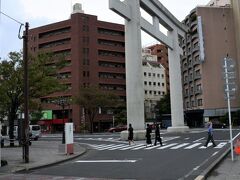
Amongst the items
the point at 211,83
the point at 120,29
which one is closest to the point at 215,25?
the point at 211,83

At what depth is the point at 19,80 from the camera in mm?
30438

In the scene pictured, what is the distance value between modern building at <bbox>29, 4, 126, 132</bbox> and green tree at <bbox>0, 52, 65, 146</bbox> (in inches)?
2160

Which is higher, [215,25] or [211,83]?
[215,25]

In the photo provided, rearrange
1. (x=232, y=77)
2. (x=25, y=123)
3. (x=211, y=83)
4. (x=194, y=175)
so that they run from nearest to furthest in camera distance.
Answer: (x=194, y=175), (x=232, y=77), (x=25, y=123), (x=211, y=83)

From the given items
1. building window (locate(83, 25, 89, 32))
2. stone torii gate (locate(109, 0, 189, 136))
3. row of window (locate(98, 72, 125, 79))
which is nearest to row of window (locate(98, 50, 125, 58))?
row of window (locate(98, 72, 125, 79))

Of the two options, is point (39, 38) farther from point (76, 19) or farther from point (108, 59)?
point (108, 59)

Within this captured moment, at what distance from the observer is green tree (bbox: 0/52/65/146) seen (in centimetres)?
3036

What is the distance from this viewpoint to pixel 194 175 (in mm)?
12008

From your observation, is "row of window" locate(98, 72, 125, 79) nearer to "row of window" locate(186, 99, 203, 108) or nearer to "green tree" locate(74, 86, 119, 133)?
"row of window" locate(186, 99, 203, 108)

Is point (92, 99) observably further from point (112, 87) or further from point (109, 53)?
point (109, 53)

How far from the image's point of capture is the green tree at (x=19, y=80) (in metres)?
30.4

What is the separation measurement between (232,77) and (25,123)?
973cm

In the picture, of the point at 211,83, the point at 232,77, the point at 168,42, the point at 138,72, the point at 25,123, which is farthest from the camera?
the point at 211,83

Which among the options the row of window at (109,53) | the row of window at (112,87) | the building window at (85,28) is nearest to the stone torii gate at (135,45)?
the building window at (85,28)
